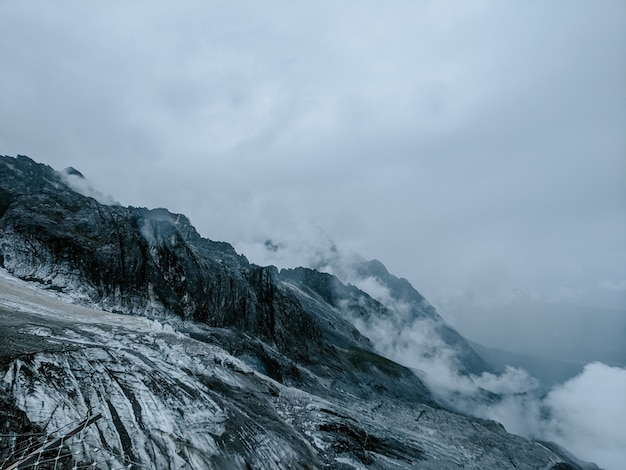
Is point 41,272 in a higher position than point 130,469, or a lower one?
higher

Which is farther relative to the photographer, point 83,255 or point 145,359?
point 83,255

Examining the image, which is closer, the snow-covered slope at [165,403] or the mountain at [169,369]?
the snow-covered slope at [165,403]

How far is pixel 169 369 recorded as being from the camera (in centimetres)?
3375

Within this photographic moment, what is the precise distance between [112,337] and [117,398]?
13.9m

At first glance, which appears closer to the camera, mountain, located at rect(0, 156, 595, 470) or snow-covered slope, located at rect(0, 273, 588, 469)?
snow-covered slope, located at rect(0, 273, 588, 469)

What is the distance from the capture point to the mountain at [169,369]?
933 inches

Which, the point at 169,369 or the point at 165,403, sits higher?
the point at 169,369

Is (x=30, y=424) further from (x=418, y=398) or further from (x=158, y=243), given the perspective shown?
(x=418, y=398)

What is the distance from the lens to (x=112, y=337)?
37781mm

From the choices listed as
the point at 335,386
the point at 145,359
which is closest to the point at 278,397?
the point at 145,359

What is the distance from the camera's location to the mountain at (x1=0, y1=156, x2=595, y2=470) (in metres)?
23.7

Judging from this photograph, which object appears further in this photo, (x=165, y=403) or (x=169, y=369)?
(x=169, y=369)

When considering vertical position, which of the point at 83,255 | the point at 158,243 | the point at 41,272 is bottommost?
the point at 41,272

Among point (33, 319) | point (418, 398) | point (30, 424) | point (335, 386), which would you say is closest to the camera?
point (30, 424)
